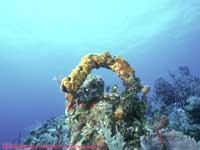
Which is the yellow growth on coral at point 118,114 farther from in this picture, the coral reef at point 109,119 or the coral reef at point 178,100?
the coral reef at point 178,100

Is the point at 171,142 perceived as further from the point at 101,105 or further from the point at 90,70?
the point at 90,70

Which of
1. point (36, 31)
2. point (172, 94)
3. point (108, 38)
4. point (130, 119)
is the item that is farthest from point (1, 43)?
point (130, 119)

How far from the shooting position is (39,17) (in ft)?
167

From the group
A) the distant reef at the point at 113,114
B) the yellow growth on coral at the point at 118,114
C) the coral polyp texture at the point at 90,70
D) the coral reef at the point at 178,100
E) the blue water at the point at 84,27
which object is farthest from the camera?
the blue water at the point at 84,27

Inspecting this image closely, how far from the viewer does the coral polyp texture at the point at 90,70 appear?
227 inches

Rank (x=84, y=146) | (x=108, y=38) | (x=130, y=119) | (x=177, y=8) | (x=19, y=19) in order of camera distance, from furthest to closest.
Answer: (x=108, y=38), (x=19, y=19), (x=177, y=8), (x=130, y=119), (x=84, y=146)

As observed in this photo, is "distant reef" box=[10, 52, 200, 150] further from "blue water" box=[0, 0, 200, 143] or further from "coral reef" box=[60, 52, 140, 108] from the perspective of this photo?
"blue water" box=[0, 0, 200, 143]

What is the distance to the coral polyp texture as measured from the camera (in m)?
5.75

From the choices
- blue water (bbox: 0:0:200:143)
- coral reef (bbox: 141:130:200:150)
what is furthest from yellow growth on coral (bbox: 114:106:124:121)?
blue water (bbox: 0:0:200:143)

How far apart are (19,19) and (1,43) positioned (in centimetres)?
1823

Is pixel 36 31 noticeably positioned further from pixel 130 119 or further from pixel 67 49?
pixel 130 119

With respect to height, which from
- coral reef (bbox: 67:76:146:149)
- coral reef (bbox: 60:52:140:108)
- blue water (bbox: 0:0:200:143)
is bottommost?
coral reef (bbox: 67:76:146:149)

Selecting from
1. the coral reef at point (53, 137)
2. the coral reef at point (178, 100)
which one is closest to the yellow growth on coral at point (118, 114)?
the coral reef at point (53, 137)

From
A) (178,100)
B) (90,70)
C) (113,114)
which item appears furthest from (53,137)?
(178,100)
